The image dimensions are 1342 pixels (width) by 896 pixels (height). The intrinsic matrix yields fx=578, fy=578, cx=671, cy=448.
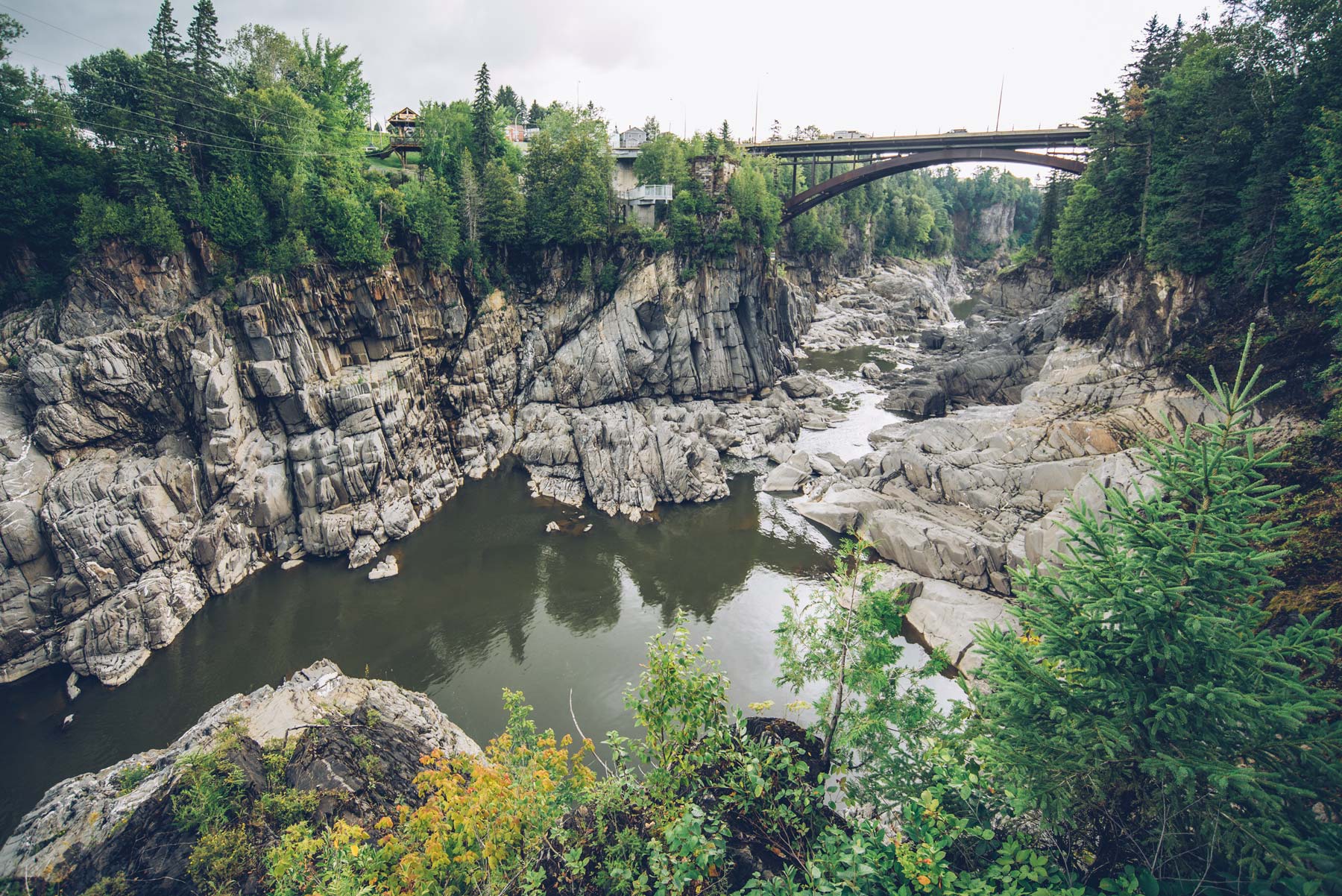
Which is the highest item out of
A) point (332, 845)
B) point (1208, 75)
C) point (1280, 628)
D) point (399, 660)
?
point (1208, 75)

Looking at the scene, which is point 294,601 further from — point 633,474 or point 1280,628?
point 1280,628

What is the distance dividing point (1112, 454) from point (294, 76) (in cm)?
4795

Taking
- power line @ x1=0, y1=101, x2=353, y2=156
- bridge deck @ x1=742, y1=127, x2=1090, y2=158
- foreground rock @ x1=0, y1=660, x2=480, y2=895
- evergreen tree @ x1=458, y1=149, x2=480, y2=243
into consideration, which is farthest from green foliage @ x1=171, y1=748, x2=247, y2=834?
bridge deck @ x1=742, y1=127, x2=1090, y2=158

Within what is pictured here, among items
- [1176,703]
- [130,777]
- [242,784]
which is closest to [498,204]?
[130,777]

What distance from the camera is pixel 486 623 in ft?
79.5

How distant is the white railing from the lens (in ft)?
149

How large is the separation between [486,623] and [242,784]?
1221 centimetres

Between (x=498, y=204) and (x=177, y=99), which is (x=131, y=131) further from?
(x=498, y=204)

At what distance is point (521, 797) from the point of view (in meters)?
7.45

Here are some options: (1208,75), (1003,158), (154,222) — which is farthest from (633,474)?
(1003,158)

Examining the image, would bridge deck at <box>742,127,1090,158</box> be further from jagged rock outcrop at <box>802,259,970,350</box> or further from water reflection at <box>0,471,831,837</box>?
water reflection at <box>0,471,831,837</box>

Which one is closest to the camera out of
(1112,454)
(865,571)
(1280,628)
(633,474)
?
(865,571)

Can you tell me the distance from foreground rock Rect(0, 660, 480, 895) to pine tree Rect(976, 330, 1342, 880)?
491 inches

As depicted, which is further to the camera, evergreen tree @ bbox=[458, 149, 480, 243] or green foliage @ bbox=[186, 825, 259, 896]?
evergreen tree @ bbox=[458, 149, 480, 243]
